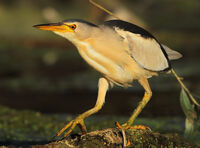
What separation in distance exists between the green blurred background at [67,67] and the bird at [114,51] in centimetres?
412

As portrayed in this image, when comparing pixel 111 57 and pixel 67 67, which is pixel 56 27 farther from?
pixel 67 67

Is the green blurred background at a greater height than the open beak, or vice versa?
the green blurred background

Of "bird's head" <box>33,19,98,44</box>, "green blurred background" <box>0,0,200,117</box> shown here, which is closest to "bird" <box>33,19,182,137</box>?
"bird's head" <box>33,19,98,44</box>

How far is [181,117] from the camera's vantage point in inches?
309

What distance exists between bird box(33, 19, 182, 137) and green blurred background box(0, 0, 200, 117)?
4.12 m

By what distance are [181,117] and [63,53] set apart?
8.15 metres

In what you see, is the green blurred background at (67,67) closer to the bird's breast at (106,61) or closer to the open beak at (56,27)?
the bird's breast at (106,61)

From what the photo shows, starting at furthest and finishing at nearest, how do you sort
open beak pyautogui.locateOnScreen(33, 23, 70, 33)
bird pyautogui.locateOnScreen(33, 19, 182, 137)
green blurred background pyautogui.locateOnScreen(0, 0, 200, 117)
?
1. green blurred background pyautogui.locateOnScreen(0, 0, 200, 117)
2. bird pyautogui.locateOnScreen(33, 19, 182, 137)
3. open beak pyautogui.locateOnScreen(33, 23, 70, 33)

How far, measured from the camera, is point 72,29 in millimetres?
3533

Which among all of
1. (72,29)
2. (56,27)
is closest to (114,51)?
(72,29)

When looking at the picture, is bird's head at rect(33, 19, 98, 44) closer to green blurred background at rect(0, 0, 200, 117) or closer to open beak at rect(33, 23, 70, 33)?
open beak at rect(33, 23, 70, 33)

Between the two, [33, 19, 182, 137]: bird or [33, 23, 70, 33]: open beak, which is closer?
[33, 23, 70, 33]: open beak

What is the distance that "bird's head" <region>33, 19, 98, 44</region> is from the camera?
347 centimetres

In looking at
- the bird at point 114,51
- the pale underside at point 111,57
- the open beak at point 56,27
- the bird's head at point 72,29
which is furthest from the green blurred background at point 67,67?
the open beak at point 56,27
